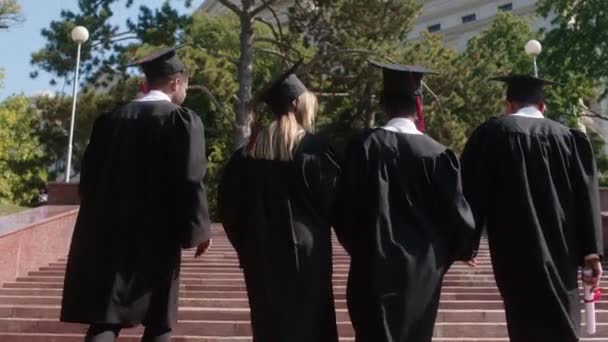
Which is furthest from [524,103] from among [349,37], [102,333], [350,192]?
[349,37]

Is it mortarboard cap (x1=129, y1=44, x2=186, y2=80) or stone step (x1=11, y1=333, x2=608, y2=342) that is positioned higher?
mortarboard cap (x1=129, y1=44, x2=186, y2=80)

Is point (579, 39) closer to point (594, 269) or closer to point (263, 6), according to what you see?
point (263, 6)

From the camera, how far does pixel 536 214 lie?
4.07 metres

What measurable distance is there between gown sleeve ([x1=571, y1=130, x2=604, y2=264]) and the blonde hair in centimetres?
148

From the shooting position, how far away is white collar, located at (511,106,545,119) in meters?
4.32

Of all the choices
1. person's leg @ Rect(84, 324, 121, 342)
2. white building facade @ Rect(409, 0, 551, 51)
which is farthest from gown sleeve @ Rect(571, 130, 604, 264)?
white building facade @ Rect(409, 0, 551, 51)

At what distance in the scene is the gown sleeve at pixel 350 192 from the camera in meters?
3.87

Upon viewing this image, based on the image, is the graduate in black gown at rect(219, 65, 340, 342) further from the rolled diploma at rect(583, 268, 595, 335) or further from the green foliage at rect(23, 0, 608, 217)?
the green foliage at rect(23, 0, 608, 217)

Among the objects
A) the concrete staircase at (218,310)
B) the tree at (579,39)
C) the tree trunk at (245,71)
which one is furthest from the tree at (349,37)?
the concrete staircase at (218,310)

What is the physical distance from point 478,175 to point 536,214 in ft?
1.24

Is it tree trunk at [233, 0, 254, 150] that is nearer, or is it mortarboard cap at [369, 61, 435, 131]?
mortarboard cap at [369, 61, 435, 131]

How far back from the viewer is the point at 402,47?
82.4 feet

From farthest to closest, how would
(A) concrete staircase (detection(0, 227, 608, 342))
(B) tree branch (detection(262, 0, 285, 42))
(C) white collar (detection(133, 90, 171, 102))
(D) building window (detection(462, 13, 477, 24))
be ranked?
(D) building window (detection(462, 13, 477, 24)) → (B) tree branch (detection(262, 0, 285, 42)) → (A) concrete staircase (detection(0, 227, 608, 342)) → (C) white collar (detection(133, 90, 171, 102))

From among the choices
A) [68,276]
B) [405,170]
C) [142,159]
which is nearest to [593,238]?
[405,170]
